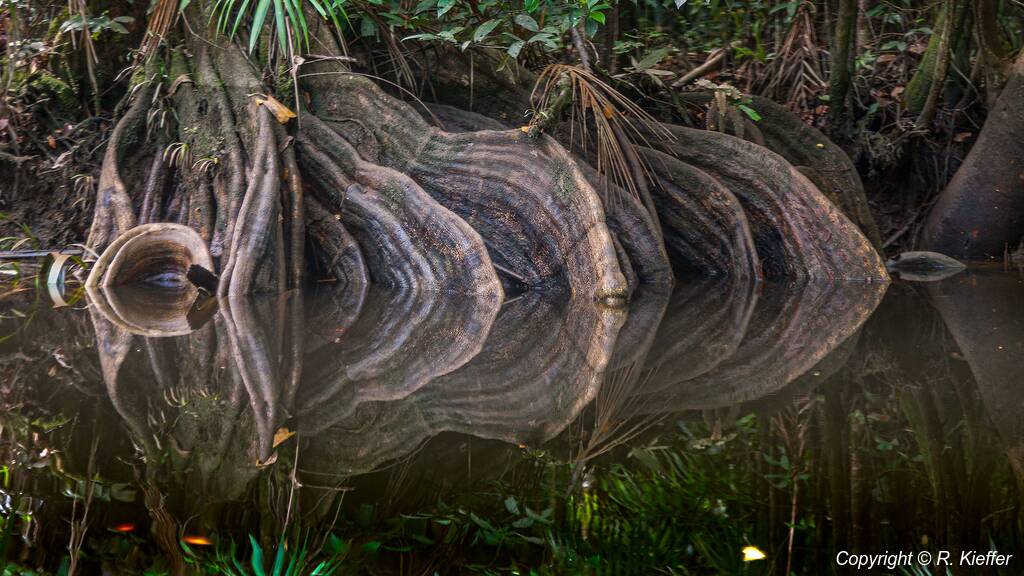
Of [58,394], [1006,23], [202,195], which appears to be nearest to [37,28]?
[202,195]

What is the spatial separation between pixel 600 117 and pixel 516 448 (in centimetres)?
442

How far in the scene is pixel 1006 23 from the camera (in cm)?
888

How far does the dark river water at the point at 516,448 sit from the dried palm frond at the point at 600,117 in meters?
2.28

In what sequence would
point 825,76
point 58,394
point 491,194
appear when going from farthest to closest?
point 825,76
point 491,194
point 58,394

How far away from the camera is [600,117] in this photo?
21.6 ft

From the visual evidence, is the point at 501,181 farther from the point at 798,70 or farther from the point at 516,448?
the point at 798,70

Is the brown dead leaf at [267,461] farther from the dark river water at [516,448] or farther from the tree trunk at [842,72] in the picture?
the tree trunk at [842,72]

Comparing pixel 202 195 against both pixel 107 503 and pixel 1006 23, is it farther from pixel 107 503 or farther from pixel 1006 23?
pixel 1006 23

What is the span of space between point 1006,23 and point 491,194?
232 inches

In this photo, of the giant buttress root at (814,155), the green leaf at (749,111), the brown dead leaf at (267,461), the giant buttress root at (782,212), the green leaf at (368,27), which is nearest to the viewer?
the brown dead leaf at (267,461)

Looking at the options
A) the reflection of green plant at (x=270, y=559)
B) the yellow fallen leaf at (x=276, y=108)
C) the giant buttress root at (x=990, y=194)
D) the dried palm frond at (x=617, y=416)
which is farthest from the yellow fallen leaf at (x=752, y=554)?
the giant buttress root at (x=990, y=194)

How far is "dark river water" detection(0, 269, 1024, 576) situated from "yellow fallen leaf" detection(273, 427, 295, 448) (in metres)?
0.01

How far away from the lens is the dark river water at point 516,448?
1.91 meters

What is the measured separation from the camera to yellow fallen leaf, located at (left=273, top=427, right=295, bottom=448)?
2.65 metres
